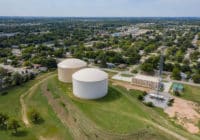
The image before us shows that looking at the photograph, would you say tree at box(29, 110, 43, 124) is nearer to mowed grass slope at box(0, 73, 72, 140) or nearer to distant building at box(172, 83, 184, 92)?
mowed grass slope at box(0, 73, 72, 140)

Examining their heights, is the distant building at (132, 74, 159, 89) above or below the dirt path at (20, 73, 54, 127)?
above

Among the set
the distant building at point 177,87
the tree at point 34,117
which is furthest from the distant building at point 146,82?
the tree at point 34,117

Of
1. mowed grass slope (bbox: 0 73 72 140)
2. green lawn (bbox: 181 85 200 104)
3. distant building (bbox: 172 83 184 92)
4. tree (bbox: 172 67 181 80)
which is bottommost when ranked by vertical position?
mowed grass slope (bbox: 0 73 72 140)

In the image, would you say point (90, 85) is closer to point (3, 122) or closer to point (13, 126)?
point (13, 126)

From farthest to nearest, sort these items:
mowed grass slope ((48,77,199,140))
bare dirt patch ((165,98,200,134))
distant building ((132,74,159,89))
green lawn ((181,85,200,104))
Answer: distant building ((132,74,159,89)) < green lawn ((181,85,200,104)) < bare dirt patch ((165,98,200,134)) < mowed grass slope ((48,77,199,140))

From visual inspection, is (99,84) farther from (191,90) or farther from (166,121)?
(191,90)

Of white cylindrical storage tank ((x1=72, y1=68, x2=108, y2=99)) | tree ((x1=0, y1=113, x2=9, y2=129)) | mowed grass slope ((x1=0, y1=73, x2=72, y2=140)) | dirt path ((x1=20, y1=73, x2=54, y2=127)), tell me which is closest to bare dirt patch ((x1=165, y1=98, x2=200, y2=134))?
white cylindrical storage tank ((x1=72, y1=68, x2=108, y2=99))

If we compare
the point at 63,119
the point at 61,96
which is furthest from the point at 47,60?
the point at 63,119
